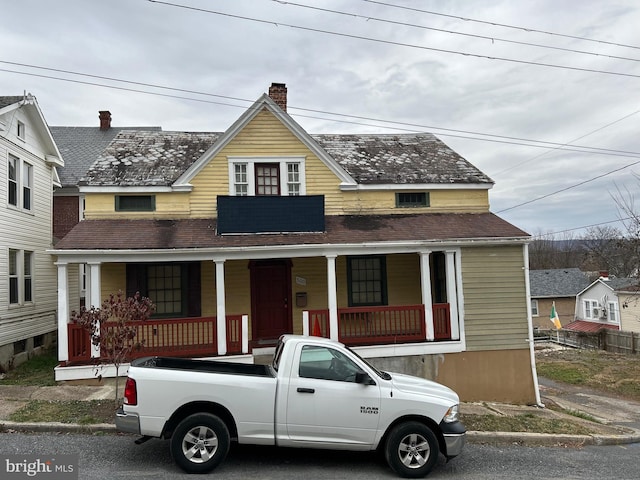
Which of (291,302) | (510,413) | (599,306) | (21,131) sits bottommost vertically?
(599,306)

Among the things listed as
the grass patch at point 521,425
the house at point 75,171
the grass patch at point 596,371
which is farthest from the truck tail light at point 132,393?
the grass patch at point 596,371

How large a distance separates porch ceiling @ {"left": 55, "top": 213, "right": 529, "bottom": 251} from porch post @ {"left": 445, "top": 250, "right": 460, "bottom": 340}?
0.54 meters

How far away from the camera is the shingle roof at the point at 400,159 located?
14.0m

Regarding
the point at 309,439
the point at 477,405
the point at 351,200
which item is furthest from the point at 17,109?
the point at 477,405

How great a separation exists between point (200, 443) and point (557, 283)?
4715 cm

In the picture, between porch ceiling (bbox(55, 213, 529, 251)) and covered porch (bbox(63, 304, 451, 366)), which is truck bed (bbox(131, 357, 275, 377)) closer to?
covered porch (bbox(63, 304, 451, 366))

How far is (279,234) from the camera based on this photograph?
12086 millimetres

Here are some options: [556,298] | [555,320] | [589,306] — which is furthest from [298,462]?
[556,298]

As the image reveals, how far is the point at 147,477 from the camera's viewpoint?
219 inches

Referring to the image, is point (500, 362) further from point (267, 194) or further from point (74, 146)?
point (74, 146)

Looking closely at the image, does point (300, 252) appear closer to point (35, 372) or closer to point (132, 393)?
point (132, 393)

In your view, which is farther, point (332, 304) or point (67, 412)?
point (332, 304)

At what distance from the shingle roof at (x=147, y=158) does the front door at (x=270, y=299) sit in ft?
11.9

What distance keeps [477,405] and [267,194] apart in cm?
770
